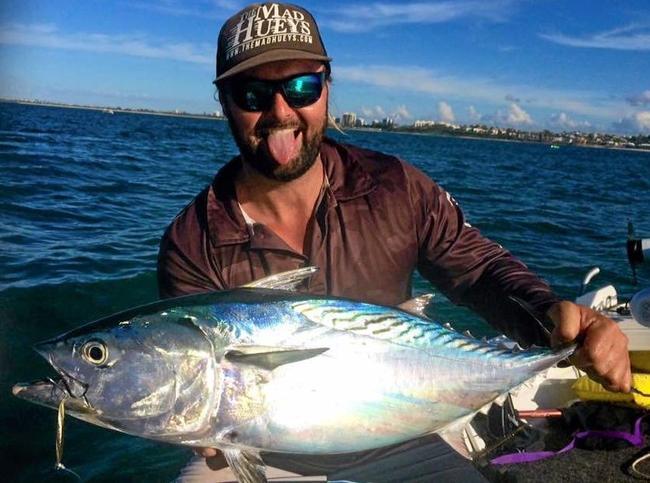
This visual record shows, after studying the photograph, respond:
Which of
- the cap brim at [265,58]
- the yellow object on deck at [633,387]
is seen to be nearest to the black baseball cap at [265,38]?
the cap brim at [265,58]

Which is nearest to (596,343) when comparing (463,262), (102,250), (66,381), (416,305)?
(416,305)

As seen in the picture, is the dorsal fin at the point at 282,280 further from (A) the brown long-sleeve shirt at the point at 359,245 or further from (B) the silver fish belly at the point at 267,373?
(A) the brown long-sleeve shirt at the point at 359,245

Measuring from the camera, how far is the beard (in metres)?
3.10

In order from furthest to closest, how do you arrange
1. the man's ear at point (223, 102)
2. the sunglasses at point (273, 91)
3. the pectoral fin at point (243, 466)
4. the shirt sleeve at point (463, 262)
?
the man's ear at point (223, 102) → the sunglasses at point (273, 91) → the shirt sleeve at point (463, 262) → the pectoral fin at point (243, 466)

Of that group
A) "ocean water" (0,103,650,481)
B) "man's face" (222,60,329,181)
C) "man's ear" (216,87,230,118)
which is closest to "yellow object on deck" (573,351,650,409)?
"ocean water" (0,103,650,481)

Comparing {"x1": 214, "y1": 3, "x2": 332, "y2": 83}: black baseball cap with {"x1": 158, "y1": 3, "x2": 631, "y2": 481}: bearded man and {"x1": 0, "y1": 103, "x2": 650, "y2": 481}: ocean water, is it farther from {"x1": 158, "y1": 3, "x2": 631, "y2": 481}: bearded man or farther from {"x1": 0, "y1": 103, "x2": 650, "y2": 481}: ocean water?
{"x1": 0, "y1": 103, "x2": 650, "y2": 481}: ocean water

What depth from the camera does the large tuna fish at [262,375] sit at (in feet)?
6.33

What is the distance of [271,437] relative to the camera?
1999 millimetres

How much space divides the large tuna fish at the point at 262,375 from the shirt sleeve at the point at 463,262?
0.74m

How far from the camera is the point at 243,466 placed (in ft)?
6.62

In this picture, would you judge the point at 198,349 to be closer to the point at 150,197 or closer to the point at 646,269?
the point at 646,269

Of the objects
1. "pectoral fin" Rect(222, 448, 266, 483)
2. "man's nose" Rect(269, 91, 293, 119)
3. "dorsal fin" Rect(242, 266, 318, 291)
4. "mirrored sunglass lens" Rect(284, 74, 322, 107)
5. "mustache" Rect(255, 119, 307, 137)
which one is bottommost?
"pectoral fin" Rect(222, 448, 266, 483)

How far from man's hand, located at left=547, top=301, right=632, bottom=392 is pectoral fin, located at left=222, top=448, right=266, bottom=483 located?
49.0 inches

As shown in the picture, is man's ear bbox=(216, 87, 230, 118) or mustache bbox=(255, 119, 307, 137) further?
man's ear bbox=(216, 87, 230, 118)
